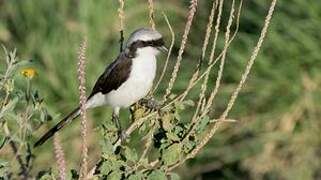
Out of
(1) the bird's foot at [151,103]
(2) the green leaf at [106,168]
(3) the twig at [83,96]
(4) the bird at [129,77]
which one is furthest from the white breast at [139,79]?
(3) the twig at [83,96]

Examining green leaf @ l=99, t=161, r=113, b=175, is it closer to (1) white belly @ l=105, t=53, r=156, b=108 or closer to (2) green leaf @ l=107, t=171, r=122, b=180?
(2) green leaf @ l=107, t=171, r=122, b=180

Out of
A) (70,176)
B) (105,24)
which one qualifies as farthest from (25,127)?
(105,24)

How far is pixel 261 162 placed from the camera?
353 inches

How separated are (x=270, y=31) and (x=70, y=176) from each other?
18.1ft

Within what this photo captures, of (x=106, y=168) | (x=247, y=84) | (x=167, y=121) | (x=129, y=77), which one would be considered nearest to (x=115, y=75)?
(x=129, y=77)

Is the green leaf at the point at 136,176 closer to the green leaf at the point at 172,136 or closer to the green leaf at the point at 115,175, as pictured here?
the green leaf at the point at 115,175

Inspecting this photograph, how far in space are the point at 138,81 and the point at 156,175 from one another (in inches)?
71.1

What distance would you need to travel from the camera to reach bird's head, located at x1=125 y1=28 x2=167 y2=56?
15.9 ft

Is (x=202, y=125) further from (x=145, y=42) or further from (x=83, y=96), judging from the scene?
(x=145, y=42)

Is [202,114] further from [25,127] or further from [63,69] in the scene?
[63,69]

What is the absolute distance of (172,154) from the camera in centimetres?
365

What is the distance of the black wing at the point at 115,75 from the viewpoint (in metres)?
5.43

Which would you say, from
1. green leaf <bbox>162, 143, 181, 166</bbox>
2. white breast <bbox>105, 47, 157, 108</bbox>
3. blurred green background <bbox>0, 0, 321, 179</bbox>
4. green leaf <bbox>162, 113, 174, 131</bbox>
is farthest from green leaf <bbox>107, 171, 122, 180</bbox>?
blurred green background <bbox>0, 0, 321, 179</bbox>

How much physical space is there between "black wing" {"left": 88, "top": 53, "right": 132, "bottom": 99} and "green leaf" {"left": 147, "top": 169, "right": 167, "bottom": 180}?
1.78 m
